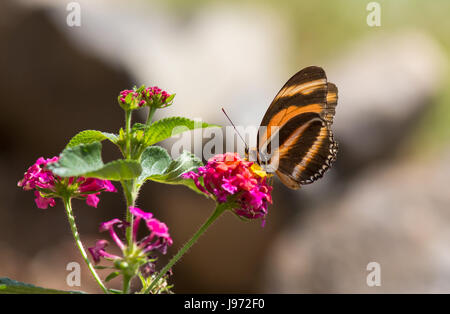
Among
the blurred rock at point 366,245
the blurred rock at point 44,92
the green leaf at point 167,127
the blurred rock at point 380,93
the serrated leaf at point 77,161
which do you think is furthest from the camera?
the blurred rock at point 380,93

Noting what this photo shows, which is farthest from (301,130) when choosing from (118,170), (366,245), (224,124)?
(366,245)

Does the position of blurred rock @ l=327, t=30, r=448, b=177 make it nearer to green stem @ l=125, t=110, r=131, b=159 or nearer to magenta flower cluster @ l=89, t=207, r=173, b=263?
green stem @ l=125, t=110, r=131, b=159

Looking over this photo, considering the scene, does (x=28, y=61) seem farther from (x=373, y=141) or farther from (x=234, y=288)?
(x=373, y=141)

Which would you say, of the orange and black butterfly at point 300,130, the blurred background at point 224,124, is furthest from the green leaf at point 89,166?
the blurred background at point 224,124

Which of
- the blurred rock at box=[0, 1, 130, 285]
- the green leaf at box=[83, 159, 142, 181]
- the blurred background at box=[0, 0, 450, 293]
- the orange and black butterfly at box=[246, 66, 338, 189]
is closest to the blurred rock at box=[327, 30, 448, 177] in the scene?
the blurred background at box=[0, 0, 450, 293]

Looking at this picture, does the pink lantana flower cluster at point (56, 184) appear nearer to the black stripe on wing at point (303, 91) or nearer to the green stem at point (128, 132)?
the green stem at point (128, 132)

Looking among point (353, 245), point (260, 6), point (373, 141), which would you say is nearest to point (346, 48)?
point (260, 6)
